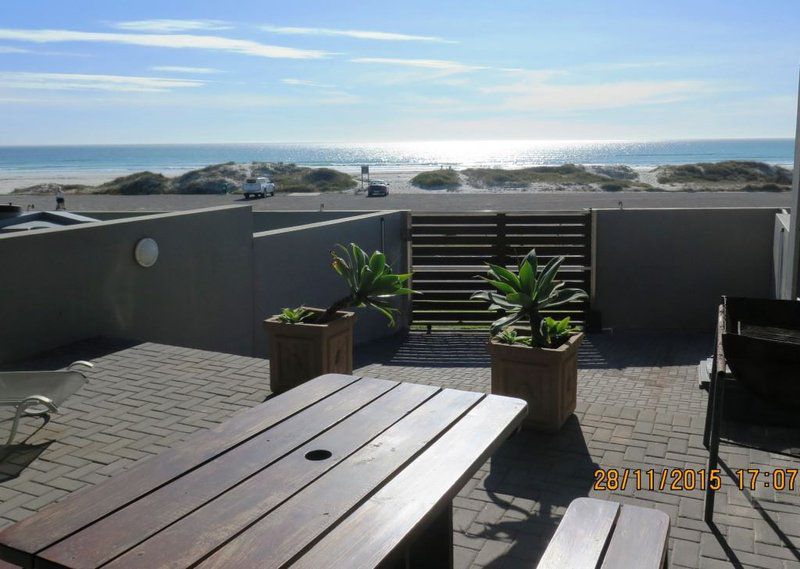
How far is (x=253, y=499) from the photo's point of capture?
2.45 m

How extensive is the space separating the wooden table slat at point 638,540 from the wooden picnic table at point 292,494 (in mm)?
511

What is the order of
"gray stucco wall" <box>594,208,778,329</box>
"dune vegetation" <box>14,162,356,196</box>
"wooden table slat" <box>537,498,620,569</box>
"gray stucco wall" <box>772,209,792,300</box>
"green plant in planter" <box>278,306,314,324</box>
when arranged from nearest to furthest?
1. "wooden table slat" <box>537,498,620,569</box>
2. "green plant in planter" <box>278,306,314,324</box>
3. "gray stucco wall" <box>772,209,792,300</box>
4. "gray stucco wall" <box>594,208,778,329</box>
5. "dune vegetation" <box>14,162,356,196</box>

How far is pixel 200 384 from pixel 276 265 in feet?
11.6

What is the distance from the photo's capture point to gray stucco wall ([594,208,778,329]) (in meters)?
11.9

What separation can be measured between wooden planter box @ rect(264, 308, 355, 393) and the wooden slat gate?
605 cm

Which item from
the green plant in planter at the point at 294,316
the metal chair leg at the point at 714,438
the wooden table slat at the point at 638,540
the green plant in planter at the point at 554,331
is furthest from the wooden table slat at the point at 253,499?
the green plant in planter at the point at 294,316

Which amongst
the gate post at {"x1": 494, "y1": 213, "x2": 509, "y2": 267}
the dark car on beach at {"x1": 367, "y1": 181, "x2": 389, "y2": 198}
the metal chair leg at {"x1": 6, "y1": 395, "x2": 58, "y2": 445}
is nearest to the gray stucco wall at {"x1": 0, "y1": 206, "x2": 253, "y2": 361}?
the metal chair leg at {"x1": 6, "y1": 395, "x2": 58, "y2": 445}

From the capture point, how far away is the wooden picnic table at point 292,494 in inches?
84.5

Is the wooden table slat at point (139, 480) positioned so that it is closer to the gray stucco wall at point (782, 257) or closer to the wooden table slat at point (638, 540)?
the wooden table slat at point (638, 540)

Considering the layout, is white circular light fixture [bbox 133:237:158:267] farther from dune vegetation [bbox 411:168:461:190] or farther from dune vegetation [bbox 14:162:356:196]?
dune vegetation [bbox 411:168:461:190]

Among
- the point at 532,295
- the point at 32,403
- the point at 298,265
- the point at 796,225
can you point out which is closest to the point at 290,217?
the point at 298,265

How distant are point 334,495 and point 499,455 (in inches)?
113

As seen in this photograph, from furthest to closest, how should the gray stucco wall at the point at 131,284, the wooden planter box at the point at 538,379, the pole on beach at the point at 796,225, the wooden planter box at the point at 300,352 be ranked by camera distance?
the pole on beach at the point at 796,225
the gray stucco wall at the point at 131,284
the wooden planter box at the point at 300,352
the wooden planter box at the point at 538,379

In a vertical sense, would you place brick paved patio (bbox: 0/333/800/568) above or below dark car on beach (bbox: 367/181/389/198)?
below
